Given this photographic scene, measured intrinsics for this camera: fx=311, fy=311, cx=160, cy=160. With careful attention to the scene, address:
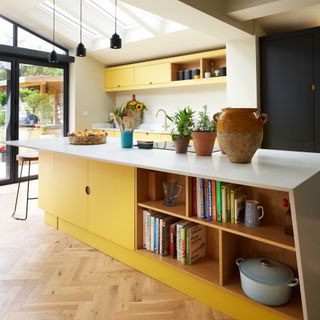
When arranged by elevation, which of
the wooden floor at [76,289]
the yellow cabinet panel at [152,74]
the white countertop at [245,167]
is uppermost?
the yellow cabinet panel at [152,74]

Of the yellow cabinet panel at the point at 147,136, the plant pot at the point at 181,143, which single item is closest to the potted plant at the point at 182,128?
the plant pot at the point at 181,143

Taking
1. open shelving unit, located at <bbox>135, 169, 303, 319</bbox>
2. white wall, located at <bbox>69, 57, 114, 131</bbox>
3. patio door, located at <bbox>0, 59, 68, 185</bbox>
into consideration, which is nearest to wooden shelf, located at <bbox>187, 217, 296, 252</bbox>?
open shelving unit, located at <bbox>135, 169, 303, 319</bbox>

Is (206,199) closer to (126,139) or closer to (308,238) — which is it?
(308,238)

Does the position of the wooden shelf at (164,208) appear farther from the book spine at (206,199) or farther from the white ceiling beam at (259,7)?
the white ceiling beam at (259,7)

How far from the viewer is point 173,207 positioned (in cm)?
207

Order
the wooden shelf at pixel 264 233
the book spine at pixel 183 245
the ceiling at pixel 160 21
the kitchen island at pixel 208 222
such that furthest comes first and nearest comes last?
1. the ceiling at pixel 160 21
2. the book spine at pixel 183 245
3. the wooden shelf at pixel 264 233
4. the kitchen island at pixel 208 222

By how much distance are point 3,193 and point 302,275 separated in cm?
461

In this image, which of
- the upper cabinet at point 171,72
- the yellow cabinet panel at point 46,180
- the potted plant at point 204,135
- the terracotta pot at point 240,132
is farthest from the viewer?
the upper cabinet at point 171,72

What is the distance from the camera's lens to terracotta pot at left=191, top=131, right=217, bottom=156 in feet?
7.18

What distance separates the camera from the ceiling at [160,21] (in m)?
3.21

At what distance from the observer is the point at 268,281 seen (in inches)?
62.3

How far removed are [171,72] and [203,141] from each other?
12.2 ft

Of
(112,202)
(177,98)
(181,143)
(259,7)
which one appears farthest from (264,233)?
(177,98)

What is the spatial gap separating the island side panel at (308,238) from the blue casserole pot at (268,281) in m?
0.15
